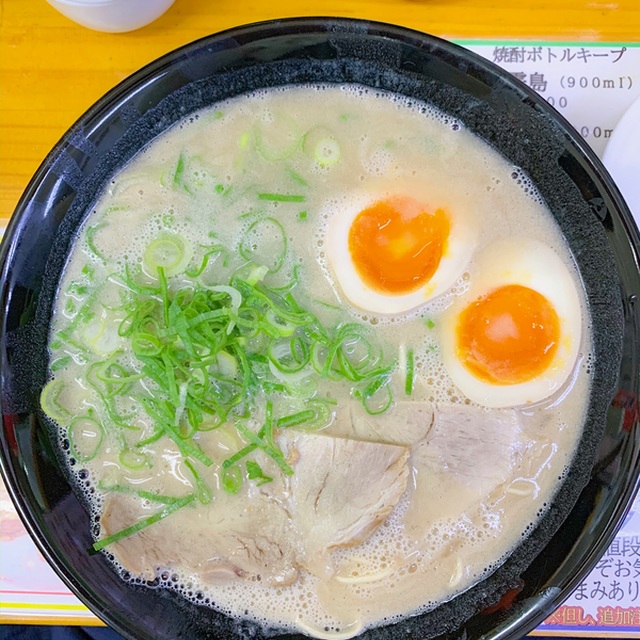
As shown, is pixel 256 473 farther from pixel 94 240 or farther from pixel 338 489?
pixel 94 240

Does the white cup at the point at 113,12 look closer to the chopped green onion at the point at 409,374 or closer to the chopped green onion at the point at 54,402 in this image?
the chopped green onion at the point at 54,402

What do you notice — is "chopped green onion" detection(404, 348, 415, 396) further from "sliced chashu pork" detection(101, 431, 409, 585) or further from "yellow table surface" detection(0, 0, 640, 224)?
"yellow table surface" detection(0, 0, 640, 224)

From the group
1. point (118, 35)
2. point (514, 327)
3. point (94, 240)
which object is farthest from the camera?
point (118, 35)

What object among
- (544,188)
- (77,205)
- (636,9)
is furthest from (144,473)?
(636,9)

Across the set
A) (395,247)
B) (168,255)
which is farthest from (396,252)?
(168,255)

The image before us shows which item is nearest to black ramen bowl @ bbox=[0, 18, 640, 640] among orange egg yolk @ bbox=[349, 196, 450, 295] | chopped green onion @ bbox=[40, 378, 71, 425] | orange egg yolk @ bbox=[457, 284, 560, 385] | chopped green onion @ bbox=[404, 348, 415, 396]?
chopped green onion @ bbox=[40, 378, 71, 425]
